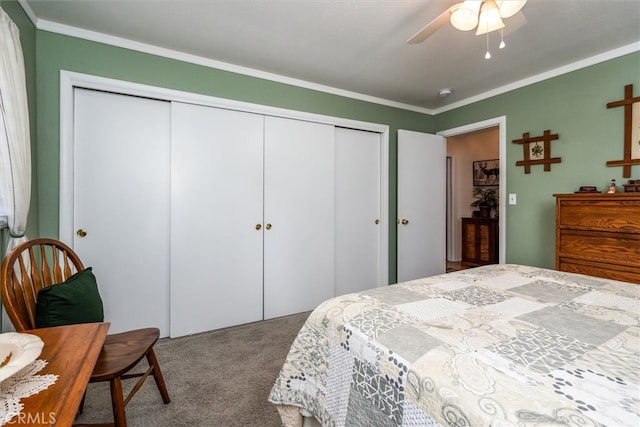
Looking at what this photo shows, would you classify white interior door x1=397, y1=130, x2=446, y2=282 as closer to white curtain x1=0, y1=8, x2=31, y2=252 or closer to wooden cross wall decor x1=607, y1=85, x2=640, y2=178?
wooden cross wall decor x1=607, y1=85, x2=640, y2=178

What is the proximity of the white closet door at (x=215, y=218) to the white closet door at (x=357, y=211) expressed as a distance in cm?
93

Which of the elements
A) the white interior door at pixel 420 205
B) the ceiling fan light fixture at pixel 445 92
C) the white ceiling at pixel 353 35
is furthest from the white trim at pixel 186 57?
the white interior door at pixel 420 205

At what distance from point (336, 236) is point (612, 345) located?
249cm

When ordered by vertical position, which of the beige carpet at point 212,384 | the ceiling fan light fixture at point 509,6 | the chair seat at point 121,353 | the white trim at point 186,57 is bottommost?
the beige carpet at point 212,384

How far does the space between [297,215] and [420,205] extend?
1.61 m

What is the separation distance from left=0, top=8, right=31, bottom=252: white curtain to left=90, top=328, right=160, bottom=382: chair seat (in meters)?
0.77

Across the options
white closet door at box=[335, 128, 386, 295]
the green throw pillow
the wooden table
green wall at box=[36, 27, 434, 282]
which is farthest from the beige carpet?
green wall at box=[36, 27, 434, 282]

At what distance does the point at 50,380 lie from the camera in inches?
26.1

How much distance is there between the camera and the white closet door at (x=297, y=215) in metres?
2.84

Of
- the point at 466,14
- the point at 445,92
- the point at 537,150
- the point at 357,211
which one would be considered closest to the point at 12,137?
the point at 466,14

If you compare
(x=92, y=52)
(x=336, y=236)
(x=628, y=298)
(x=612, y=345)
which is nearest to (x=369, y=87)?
(x=336, y=236)

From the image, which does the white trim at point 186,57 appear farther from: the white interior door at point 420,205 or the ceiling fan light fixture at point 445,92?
the white interior door at point 420,205

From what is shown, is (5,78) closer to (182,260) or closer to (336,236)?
(182,260)

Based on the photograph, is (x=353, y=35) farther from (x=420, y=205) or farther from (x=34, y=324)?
(x=34, y=324)
